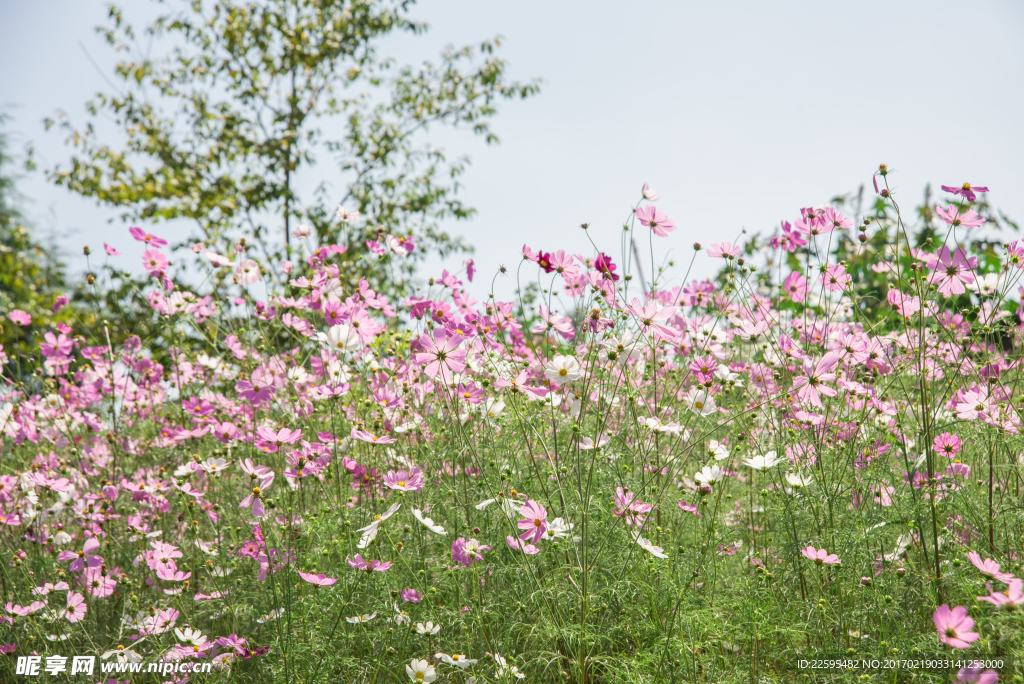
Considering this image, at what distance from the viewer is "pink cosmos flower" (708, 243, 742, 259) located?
7.15 feet

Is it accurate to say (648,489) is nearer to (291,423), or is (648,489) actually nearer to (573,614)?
(573,614)

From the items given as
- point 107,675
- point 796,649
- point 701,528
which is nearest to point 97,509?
point 107,675

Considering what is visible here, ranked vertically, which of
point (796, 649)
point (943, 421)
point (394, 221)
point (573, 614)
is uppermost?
point (394, 221)

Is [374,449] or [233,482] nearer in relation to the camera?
[374,449]

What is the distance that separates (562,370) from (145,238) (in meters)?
1.89

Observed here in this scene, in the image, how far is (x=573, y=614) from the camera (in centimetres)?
174

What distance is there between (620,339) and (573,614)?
76cm

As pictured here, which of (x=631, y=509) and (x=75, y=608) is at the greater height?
(x=631, y=509)

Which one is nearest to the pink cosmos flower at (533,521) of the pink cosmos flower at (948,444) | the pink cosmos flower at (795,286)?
the pink cosmos flower at (948,444)

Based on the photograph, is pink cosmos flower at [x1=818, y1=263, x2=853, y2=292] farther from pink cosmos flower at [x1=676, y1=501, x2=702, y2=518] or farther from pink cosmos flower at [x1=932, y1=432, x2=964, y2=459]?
pink cosmos flower at [x1=676, y1=501, x2=702, y2=518]

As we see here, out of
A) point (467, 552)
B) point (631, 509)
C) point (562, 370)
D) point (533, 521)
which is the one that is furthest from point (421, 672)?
point (562, 370)

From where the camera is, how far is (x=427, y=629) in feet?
5.48

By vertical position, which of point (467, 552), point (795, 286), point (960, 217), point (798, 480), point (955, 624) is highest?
point (795, 286)

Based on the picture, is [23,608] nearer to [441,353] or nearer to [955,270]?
[441,353]
